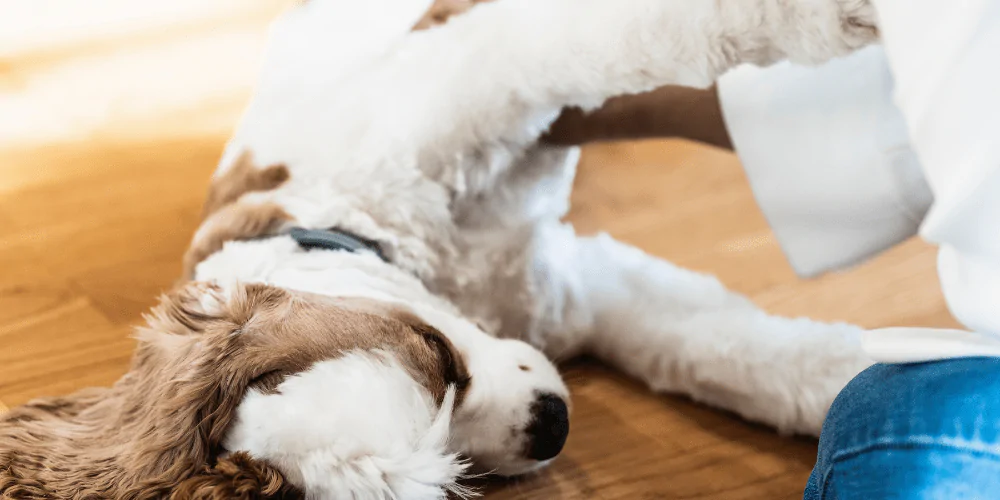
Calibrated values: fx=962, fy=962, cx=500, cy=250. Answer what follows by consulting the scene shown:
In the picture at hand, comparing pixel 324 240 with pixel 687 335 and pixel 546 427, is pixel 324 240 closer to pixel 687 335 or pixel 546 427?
pixel 546 427

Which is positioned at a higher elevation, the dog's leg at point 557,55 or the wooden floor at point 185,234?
the dog's leg at point 557,55

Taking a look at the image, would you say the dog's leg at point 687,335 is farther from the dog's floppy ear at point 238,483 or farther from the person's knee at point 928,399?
the dog's floppy ear at point 238,483

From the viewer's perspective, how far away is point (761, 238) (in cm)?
159

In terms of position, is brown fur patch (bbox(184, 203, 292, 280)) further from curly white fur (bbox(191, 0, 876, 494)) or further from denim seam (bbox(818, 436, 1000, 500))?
denim seam (bbox(818, 436, 1000, 500))

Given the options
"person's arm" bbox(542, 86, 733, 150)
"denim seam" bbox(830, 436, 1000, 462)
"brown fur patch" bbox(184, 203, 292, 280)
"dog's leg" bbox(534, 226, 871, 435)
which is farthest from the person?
"brown fur patch" bbox(184, 203, 292, 280)

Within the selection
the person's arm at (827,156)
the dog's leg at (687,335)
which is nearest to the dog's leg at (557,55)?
the person's arm at (827,156)

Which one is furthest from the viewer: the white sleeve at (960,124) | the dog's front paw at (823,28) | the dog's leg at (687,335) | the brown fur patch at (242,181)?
the brown fur patch at (242,181)

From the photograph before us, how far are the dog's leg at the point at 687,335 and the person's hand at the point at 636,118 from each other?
156 mm

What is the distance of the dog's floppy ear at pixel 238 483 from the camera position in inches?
29.5

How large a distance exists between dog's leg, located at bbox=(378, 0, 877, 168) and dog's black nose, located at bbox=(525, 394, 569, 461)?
386 mm

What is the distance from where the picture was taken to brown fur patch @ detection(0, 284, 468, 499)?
791mm

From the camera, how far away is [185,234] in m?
1.69

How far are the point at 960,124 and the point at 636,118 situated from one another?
0.81 meters

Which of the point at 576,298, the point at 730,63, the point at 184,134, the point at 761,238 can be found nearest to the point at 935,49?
the point at 730,63
